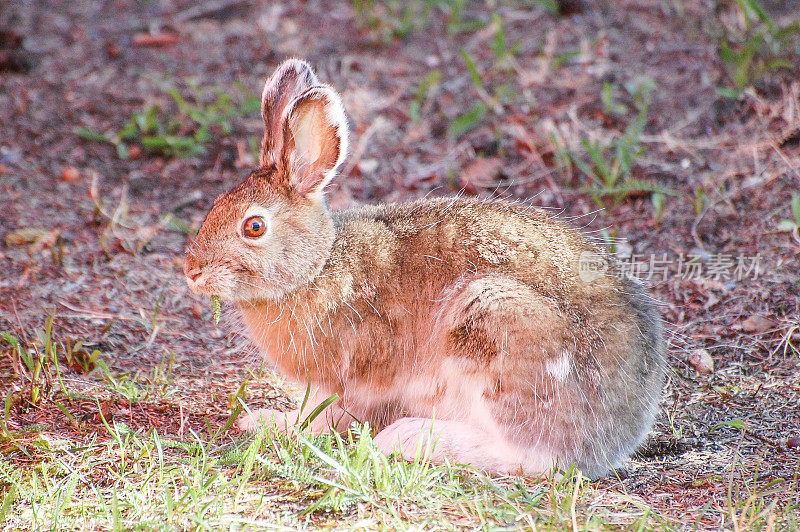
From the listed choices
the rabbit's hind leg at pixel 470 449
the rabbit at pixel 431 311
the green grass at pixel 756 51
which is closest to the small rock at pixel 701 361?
the rabbit at pixel 431 311

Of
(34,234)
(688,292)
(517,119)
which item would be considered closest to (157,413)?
(34,234)

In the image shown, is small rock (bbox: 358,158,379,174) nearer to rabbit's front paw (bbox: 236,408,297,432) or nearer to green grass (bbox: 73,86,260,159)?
green grass (bbox: 73,86,260,159)

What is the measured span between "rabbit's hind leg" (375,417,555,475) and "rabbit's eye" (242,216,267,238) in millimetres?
1131

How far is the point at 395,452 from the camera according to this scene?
11.5ft

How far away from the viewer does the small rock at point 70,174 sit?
662 centimetres

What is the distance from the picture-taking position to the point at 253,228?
4.10 metres

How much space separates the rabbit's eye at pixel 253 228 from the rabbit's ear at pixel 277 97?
0.33 metres

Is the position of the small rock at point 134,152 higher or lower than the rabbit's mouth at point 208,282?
higher

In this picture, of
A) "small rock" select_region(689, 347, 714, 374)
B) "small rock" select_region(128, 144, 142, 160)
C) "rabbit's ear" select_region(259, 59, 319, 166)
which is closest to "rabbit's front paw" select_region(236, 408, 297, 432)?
"rabbit's ear" select_region(259, 59, 319, 166)

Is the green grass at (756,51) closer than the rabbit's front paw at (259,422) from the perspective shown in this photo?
No

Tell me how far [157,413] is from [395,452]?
1.35 m

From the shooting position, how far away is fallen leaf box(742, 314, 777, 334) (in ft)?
16.2

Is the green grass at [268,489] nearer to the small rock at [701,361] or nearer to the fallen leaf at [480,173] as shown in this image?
the small rock at [701,361]

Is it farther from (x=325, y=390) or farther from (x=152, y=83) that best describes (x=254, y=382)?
(x=152, y=83)
